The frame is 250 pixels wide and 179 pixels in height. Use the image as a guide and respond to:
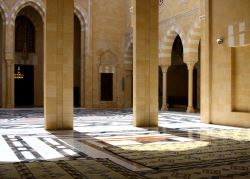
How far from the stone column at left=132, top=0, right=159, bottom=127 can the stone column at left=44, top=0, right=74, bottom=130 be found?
5.69 feet

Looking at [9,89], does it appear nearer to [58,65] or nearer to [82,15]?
[82,15]

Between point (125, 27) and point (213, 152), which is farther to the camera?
point (125, 27)

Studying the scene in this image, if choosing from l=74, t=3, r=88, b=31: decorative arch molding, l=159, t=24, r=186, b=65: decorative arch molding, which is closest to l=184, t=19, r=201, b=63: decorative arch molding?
l=159, t=24, r=186, b=65: decorative arch molding

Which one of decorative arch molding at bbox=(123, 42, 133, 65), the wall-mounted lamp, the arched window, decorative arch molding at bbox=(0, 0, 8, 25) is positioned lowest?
the wall-mounted lamp

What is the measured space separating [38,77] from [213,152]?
17086 millimetres

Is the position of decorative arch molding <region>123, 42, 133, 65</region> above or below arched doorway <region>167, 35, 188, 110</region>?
above

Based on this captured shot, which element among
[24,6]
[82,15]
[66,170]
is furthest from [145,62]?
[24,6]

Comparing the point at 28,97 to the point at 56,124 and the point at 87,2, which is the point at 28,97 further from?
the point at 56,124

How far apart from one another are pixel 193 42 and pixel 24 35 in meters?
10.2

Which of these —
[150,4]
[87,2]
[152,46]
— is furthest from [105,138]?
[87,2]

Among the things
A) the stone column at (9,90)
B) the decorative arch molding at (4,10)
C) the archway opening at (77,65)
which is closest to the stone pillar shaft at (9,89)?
the stone column at (9,90)

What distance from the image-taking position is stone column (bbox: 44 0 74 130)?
27.8 ft

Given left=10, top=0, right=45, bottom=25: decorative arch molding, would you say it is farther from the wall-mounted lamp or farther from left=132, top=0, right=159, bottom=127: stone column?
the wall-mounted lamp

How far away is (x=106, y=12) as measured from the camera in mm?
20688
